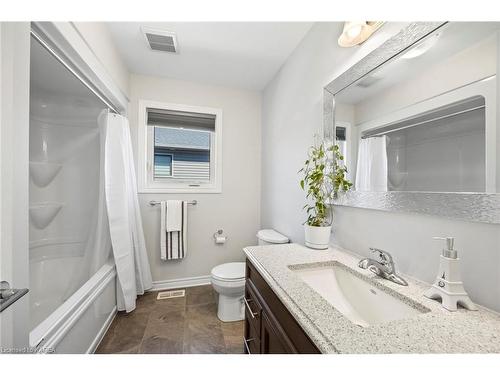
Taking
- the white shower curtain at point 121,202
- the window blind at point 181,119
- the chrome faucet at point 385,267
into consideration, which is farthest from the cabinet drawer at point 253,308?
the window blind at point 181,119

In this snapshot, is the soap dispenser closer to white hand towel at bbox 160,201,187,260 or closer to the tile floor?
the tile floor

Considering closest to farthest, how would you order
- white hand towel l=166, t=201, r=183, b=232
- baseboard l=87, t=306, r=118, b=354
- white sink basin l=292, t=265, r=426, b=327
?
white sink basin l=292, t=265, r=426, b=327, baseboard l=87, t=306, r=118, b=354, white hand towel l=166, t=201, r=183, b=232

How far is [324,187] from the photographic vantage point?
127 cm

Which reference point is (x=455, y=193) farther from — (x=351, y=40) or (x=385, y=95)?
(x=351, y=40)

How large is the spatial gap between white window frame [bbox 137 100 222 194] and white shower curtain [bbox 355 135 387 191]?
157 cm

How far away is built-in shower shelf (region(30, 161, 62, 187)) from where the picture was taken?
1666mm

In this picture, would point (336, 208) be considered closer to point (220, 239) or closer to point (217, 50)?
point (220, 239)

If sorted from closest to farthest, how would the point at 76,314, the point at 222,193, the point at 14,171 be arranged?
the point at 14,171
the point at 76,314
the point at 222,193

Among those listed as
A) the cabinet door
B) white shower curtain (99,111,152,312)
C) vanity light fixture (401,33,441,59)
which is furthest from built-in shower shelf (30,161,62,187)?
vanity light fixture (401,33,441,59)

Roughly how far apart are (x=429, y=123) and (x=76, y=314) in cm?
198

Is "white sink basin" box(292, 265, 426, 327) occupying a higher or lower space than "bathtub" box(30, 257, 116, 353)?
higher

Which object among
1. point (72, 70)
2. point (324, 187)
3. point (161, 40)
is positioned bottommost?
point (324, 187)

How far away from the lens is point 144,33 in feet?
4.99

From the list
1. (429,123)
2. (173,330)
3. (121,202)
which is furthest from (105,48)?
(173,330)
